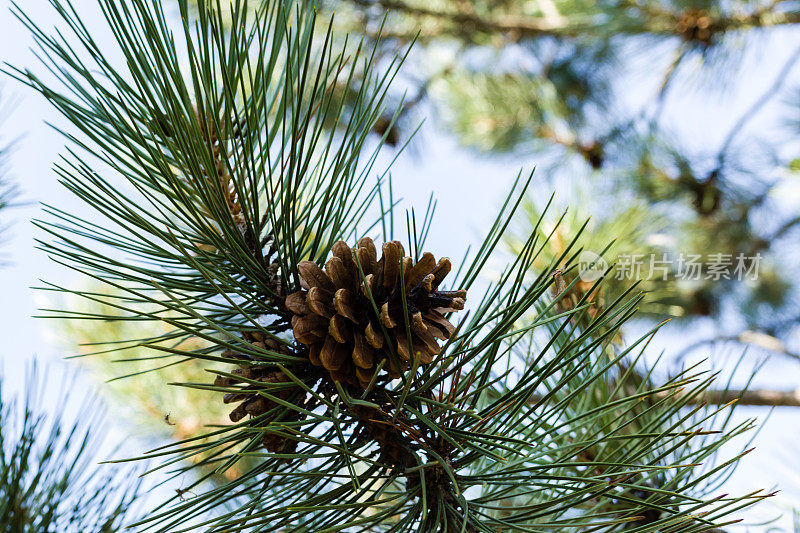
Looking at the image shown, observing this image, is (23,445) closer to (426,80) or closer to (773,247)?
(426,80)

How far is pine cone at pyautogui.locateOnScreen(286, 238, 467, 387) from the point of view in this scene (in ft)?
1.22

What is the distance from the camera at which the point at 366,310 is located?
0.39 m

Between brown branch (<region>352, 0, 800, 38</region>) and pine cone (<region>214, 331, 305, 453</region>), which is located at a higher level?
brown branch (<region>352, 0, 800, 38</region>)

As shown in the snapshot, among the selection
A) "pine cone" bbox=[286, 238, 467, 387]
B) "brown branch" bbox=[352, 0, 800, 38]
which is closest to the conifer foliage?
"pine cone" bbox=[286, 238, 467, 387]

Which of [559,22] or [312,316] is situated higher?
[559,22]

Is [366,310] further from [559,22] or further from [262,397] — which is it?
[559,22]

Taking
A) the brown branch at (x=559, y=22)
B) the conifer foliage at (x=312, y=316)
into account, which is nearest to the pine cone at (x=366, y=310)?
the conifer foliage at (x=312, y=316)

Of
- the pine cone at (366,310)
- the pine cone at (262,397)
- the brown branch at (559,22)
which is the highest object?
the brown branch at (559,22)

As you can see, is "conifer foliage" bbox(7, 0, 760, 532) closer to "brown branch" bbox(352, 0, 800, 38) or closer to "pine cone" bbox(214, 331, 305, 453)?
"pine cone" bbox(214, 331, 305, 453)

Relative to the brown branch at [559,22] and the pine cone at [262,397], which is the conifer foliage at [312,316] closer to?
the pine cone at [262,397]

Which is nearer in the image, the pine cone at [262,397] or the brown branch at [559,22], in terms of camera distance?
the pine cone at [262,397]

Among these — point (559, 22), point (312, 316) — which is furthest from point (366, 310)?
point (559, 22)

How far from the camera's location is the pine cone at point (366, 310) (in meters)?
0.37

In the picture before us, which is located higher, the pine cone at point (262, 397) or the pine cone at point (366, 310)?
the pine cone at point (366, 310)
